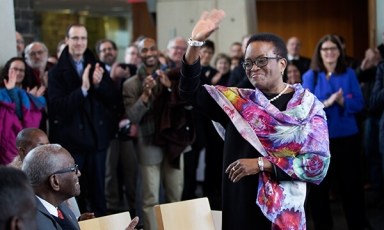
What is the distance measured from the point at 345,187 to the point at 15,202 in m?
3.87

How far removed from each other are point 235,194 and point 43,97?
2.55 m

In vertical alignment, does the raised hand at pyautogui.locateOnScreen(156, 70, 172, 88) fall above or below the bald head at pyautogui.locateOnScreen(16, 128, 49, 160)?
above

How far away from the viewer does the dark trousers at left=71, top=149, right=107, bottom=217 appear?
Answer: 5.17 meters

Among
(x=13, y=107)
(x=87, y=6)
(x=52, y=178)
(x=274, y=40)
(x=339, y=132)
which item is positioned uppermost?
(x=87, y=6)

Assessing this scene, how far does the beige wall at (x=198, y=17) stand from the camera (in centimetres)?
891

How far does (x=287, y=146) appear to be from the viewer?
2.79m

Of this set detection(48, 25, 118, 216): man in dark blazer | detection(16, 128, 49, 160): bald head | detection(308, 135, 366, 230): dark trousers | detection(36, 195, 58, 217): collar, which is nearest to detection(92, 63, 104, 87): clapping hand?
detection(48, 25, 118, 216): man in dark blazer

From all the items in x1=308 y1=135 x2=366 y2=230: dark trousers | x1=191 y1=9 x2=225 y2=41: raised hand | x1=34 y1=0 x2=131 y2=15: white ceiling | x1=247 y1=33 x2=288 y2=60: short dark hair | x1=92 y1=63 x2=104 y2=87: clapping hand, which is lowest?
x1=308 y1=135 x2=366 y2=230: dark trousers

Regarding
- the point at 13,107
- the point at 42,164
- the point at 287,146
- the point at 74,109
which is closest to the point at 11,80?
the point at 13,107

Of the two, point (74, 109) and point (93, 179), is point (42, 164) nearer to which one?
point (74, 109)

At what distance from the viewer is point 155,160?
531cm

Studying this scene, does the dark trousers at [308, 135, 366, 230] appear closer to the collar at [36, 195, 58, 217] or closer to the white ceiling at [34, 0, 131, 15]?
the collar at [36, 195, 58, 217]

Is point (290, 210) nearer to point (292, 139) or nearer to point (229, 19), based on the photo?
point (292, 139)

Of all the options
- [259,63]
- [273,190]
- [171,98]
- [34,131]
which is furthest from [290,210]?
[171,98]
